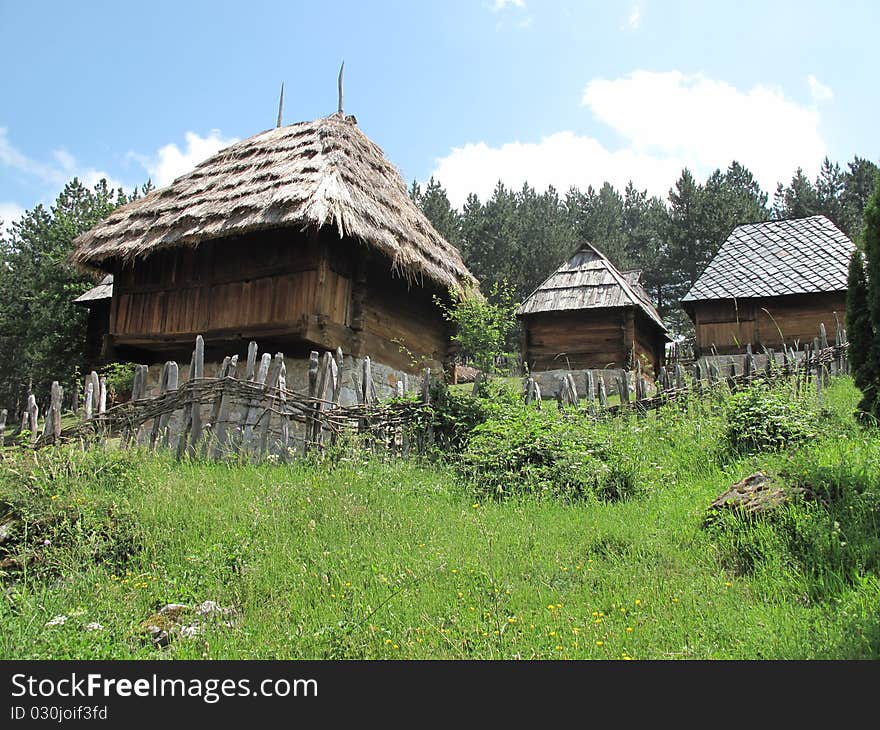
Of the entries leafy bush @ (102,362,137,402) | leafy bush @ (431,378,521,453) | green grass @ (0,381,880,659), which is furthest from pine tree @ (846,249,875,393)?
leafy bush @ (102,362,137,402)

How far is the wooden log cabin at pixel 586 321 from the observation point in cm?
1912

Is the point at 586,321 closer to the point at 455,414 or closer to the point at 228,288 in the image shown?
the point at 228,288

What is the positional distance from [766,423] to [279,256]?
7.34 m

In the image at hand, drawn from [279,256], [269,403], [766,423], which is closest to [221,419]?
[269,403]

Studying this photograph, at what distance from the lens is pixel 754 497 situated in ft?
16.9

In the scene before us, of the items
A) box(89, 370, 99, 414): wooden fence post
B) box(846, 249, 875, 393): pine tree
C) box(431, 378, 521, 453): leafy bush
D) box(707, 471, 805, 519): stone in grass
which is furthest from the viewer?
box(89, 370, 99, 414): wooden fence post

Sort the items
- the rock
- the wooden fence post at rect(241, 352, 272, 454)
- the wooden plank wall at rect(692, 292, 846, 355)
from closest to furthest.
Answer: the rock < the wooden fence post at rect(241, 352, 272, 454) < the wooden plank wall at rect(692, 292, 846, 355)

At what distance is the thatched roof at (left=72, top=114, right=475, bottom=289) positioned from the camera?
10.4 m

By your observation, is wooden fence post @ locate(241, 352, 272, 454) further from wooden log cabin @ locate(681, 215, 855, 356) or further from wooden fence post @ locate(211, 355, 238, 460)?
wooden log cabin @ locate(681, 215, 855, 356)

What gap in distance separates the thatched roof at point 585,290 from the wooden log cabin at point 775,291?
1.70 meters

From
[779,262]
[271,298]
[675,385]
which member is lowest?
[675,385]

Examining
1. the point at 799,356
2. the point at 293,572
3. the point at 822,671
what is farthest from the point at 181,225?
the point at 822,671

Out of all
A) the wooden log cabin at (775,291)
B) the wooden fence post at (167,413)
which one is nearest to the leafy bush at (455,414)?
the wooden fence post at (167,413)

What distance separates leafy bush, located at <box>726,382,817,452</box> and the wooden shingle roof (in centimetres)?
1261
